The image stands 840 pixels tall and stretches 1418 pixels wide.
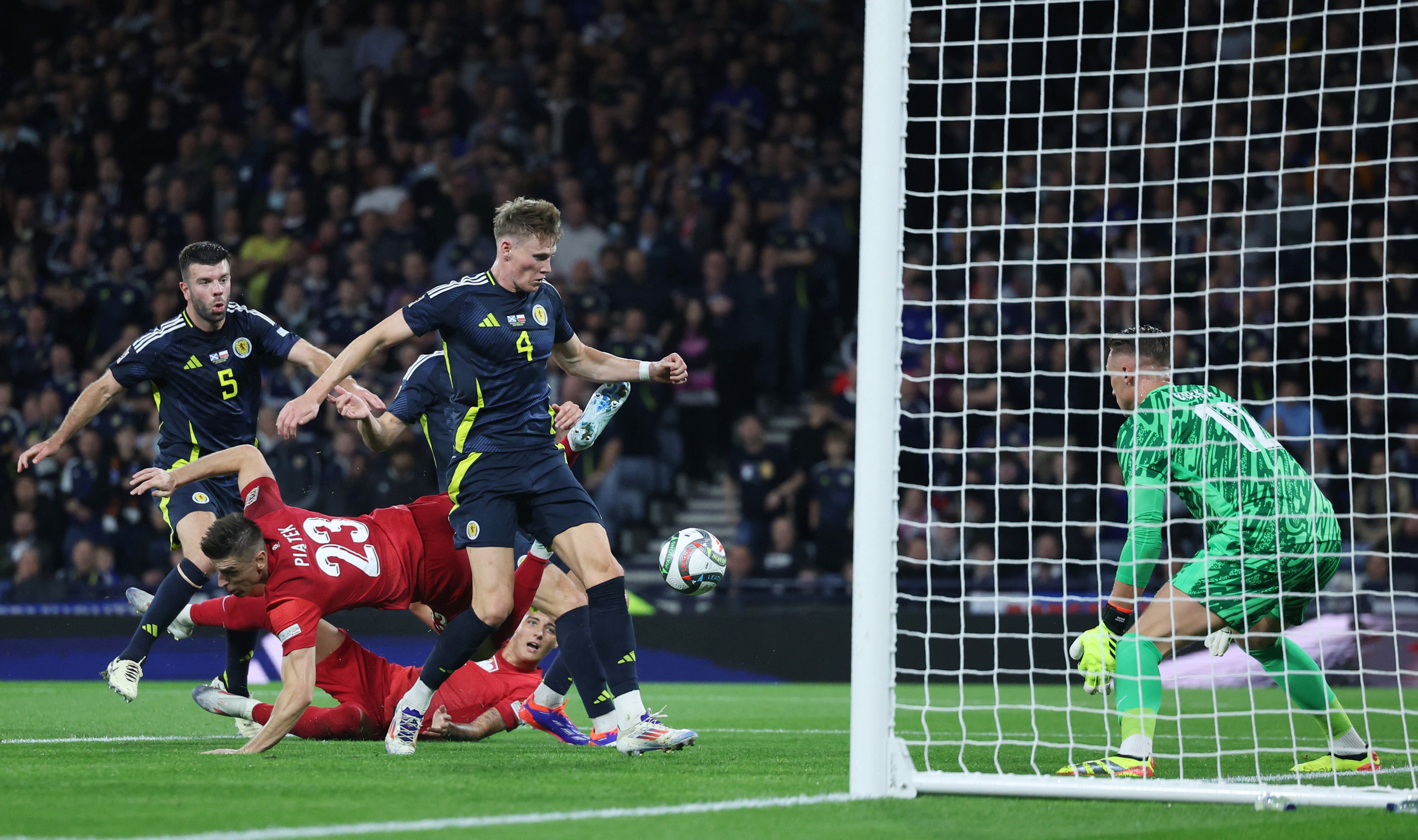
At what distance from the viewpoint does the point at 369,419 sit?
5965 mm

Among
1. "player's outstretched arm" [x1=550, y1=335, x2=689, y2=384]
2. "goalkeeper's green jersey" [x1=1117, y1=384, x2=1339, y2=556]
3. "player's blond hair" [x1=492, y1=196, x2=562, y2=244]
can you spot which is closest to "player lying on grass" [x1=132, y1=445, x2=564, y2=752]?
"player's outstretched arm" [x1=550, y1=335, x2=689, y2=384]

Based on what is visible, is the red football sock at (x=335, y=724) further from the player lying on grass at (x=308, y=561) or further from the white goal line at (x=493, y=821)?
the white goal line at (x=493, y=821)

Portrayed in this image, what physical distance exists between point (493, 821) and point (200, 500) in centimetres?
373

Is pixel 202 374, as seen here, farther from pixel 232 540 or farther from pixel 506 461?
pixel 506 461

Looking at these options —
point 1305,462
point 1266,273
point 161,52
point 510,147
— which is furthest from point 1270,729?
point 161,52

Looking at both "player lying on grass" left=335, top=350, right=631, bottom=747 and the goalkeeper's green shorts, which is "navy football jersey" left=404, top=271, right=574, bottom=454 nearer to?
"player lying on grass" left=335, top=350, right=631, bottom=747

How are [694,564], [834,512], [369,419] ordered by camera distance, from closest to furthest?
1. [369,419]
2. [694,564]
3. [834,512]

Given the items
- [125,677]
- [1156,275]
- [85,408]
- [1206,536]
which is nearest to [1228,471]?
[1206,536]

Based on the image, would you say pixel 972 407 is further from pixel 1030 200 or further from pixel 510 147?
pixel 510 147

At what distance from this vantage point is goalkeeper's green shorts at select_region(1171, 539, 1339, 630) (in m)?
5.37

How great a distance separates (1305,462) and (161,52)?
1207 cm

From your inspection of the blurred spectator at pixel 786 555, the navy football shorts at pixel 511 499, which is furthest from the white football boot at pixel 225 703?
the blurred spectator at pixel 786 555

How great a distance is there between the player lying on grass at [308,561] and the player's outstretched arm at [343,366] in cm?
50

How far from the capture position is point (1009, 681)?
11133 mm
